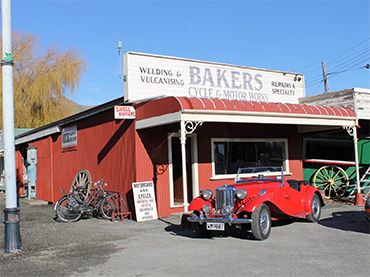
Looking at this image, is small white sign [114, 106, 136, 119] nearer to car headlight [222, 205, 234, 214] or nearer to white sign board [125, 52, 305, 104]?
white sign board [125, 52, 305, 104]

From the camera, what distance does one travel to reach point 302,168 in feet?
54.1

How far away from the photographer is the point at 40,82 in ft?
108

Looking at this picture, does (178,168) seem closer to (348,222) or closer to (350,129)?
(348,222)

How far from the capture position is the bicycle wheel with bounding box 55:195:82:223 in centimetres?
1252

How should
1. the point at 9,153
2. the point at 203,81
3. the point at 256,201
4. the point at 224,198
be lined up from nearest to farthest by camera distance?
the point at 9,153
the point at 256,201
the point at 224,198
the point at 203,81

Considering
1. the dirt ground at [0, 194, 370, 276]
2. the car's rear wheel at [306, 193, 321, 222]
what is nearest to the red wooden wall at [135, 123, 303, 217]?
the dirt ground at [0, 194, 370, 276]

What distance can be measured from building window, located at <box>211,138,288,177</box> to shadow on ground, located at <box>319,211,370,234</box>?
3.59 metres

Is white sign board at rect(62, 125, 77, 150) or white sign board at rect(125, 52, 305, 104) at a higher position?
white sign board at rect(125, 52, 305, 104)

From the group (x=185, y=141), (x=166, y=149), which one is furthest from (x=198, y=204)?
(x=166, y=149)

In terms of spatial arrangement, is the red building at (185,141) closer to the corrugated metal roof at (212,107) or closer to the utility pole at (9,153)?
the corrugated metal roof at (212,107)

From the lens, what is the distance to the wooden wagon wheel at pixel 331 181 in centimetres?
1652

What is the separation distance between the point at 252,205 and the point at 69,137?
10.3m

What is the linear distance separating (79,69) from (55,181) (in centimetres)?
1704

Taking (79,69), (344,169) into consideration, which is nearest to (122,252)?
(344,169)
